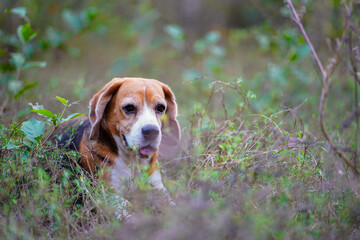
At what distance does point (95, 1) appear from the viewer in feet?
29.3

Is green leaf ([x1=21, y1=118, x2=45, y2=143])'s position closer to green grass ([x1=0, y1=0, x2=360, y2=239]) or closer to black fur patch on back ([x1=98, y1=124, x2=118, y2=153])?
green grass ([x1=0, y1=0, x2=360, y2=239])


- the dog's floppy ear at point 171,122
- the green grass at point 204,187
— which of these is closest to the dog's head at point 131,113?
the dog's floppy ear at point 171,122

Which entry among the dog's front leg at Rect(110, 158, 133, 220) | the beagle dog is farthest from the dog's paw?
the beagle dog

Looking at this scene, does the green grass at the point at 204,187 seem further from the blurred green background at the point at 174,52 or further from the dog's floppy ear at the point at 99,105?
the blurred green background at the point at 174,52

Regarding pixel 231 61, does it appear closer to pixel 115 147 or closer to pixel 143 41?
pixel 143 41

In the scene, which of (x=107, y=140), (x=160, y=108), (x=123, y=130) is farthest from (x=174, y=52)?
(x=123, y=130)

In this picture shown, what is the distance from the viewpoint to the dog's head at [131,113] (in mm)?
3486

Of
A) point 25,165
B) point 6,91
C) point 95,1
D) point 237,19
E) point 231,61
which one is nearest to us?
point 25,165

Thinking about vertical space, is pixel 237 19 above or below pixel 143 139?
below

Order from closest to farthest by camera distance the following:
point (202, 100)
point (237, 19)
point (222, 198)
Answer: point (222, 198), point (202, 100), point (237, 19)

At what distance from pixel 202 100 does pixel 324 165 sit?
3.85m

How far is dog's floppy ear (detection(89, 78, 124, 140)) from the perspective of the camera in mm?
3611

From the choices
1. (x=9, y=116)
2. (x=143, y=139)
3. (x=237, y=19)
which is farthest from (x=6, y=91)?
(x=237, y=19)

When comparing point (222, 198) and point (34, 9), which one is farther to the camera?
point (34, 9)
